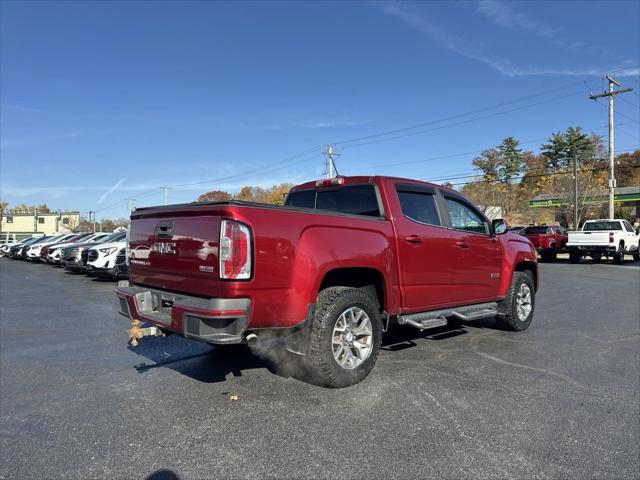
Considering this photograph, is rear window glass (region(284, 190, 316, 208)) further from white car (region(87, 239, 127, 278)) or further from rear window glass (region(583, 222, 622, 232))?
rear window glass (region(583, 222, 622, 232))

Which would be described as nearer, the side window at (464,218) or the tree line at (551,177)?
the side window at (464,218)

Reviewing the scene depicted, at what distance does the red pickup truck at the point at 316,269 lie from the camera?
131 inches

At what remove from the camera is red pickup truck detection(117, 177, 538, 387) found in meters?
3.32

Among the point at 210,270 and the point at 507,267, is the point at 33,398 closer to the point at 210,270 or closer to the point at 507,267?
the point at 210,270

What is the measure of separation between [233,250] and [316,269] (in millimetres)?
781

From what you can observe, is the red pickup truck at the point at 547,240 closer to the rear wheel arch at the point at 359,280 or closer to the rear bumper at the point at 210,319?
the rear wheel arch at the point at 359,280

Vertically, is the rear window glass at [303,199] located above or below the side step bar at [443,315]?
above

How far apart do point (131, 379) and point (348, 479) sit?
272 cm

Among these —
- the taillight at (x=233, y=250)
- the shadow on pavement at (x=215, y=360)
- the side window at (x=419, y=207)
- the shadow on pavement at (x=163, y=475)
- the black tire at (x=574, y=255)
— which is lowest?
the shadow on pavement at (x=163, y=475)

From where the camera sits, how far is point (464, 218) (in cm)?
576

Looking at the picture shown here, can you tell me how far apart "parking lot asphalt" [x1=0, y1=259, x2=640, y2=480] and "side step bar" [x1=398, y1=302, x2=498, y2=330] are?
17.8 inches

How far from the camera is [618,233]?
20688mm

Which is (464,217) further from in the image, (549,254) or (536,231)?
(536,231)

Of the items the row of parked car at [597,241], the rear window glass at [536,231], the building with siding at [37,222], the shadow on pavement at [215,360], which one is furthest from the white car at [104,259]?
the building with siding at [37,222]
